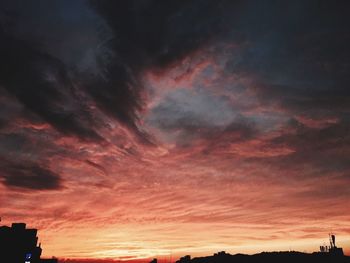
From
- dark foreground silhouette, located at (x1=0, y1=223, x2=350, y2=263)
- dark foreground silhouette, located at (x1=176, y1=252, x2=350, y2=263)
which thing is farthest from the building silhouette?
dark foreground silhouette, located at (x1=176, y1=252, x2=350, y2=263)

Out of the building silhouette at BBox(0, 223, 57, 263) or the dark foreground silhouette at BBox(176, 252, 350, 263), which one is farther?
the building silhouette at BBox(0, 223, 57, 263)

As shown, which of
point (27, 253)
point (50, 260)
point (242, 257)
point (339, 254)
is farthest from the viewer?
point (50, 260)

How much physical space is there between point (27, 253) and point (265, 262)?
147ft

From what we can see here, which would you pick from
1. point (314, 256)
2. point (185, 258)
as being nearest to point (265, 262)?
point (314, 256)

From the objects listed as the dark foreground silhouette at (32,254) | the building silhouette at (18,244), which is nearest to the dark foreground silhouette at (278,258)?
the dark foreground silhouette at (32,254)

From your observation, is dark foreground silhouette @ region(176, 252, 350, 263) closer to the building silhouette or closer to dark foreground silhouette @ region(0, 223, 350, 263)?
dark foreground silhouette @ region(0, 223, 350, 263)

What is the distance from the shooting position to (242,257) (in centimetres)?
6206

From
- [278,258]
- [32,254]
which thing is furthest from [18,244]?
[278,258]

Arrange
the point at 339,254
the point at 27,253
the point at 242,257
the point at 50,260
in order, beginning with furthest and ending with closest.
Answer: the point at 50,260, the point at 242,257, the point at 27,253, the point at 339,254

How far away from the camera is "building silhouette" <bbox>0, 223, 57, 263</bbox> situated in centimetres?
5362

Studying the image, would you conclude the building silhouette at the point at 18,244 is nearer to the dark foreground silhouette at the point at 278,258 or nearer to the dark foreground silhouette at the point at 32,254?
the dark foreground silhouette at the point at 32,254

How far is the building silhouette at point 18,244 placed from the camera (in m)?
53.6

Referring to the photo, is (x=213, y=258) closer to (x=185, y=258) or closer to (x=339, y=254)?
(x=185, y=258)

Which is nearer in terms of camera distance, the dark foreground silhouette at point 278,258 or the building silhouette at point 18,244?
the dark foreground silhouette at point 278,258
